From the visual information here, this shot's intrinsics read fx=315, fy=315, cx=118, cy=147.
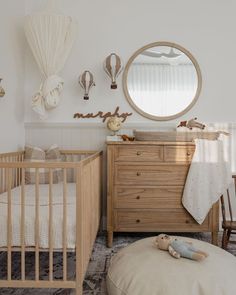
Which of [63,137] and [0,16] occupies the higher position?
[0,16]

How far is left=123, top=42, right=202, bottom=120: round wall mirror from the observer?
324cm

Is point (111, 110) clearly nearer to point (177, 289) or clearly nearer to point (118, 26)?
point (118, 26)

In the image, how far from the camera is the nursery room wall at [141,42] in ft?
10.6

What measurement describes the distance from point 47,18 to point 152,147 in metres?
1.50

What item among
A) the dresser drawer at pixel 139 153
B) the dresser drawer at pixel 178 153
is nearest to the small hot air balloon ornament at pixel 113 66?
the dresser drawer at pixel 139 153

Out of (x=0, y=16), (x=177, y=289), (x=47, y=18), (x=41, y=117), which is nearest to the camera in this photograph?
(x=177, y=289)

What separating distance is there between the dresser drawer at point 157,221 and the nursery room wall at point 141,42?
3.07 ft

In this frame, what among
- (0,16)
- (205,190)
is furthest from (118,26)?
(205,190)

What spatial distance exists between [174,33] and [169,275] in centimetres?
257

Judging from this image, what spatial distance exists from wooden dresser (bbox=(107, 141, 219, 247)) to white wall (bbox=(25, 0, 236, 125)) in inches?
29.0

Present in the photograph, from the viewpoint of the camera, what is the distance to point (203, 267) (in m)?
1.44

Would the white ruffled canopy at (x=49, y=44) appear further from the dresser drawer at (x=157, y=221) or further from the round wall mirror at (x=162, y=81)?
the dresser drawer at (x=157, y=221)

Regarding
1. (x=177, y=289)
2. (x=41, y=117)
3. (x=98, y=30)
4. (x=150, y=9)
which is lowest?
(x=177, y=289)

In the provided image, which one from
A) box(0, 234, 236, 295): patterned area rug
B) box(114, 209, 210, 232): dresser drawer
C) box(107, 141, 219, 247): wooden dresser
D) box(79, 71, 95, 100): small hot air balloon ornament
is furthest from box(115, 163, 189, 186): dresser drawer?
box(79, 71, 95, 100): small hot air balloon ornament
